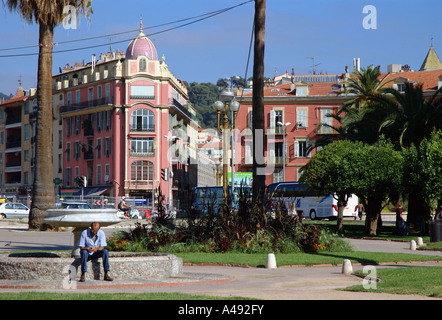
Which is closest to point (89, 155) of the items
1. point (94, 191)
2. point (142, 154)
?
point (94, 191)

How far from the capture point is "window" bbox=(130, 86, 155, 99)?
7831 centimetres

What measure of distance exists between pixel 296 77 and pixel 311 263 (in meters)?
83.2

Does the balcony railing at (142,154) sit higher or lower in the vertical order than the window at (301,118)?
lower

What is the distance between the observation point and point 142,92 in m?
78.4

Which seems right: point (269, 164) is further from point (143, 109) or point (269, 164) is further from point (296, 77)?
point (296, 77)

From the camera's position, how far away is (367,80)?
5912 centimetres

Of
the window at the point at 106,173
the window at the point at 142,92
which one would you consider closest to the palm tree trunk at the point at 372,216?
the window at the point at 142,92

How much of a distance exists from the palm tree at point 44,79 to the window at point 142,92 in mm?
46618

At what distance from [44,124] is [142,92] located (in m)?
47.4

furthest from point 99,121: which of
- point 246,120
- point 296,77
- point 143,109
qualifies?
point 296,77

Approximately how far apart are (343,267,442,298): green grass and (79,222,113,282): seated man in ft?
14.9

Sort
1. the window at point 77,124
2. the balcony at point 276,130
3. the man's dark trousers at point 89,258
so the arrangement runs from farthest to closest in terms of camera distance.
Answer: the window at point 77,124
the balcony at point 276,130
the man's dark trousers at point 89,258

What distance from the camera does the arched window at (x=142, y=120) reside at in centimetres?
7800

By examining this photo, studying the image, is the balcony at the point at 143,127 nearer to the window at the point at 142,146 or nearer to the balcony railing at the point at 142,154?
the window at the point at 142,146
